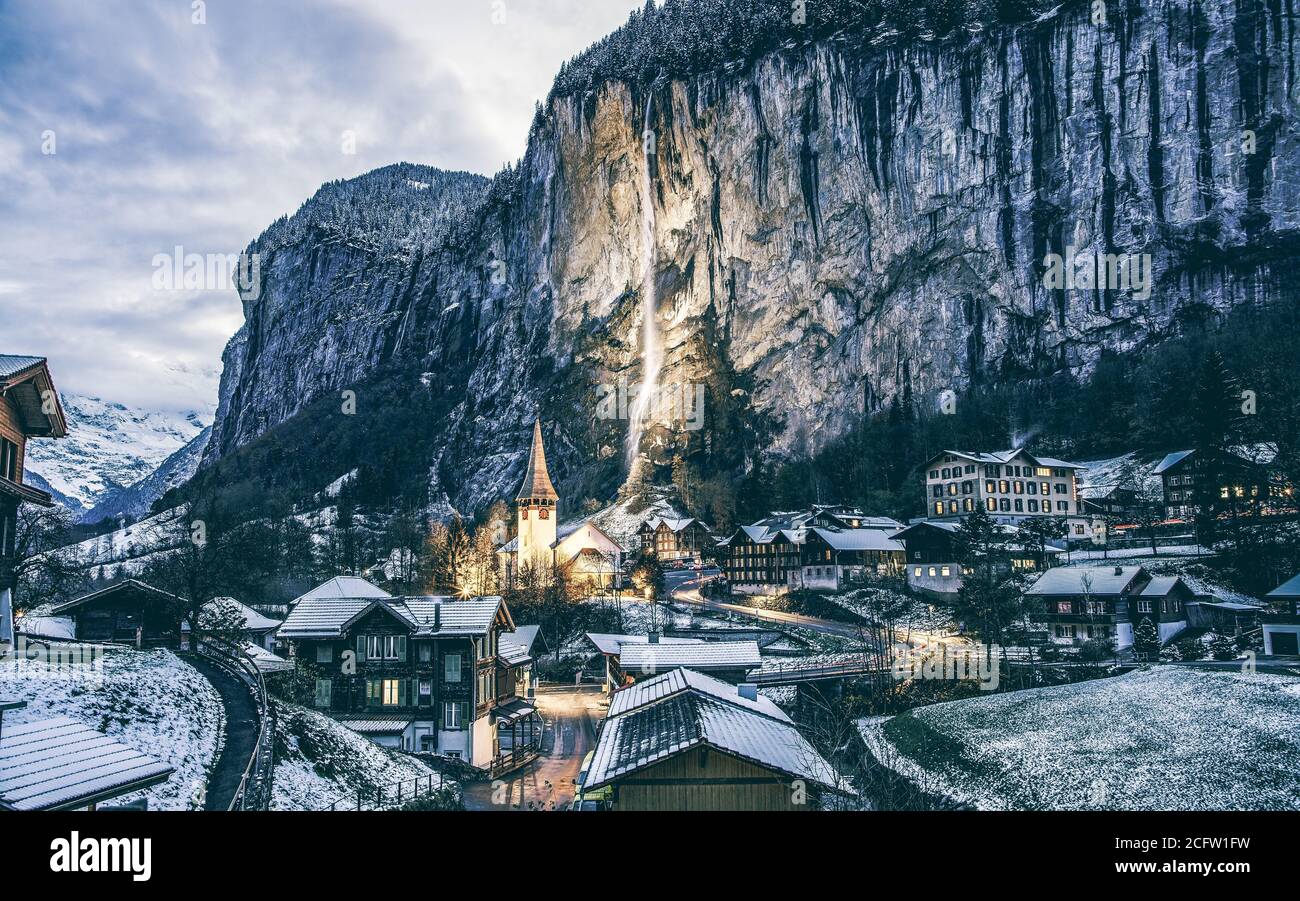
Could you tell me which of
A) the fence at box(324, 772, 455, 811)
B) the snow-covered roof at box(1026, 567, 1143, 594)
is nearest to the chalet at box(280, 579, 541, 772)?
the fence at box(324, 772, 455, 811)

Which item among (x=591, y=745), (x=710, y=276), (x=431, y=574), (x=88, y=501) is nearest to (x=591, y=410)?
(x=710, y=276)

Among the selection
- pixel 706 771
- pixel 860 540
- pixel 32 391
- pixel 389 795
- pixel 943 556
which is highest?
pixel 32 391

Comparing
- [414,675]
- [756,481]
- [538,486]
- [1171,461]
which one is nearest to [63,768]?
[414,675]

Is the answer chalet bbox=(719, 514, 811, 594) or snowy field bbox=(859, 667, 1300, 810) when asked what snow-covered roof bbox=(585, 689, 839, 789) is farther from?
chalet bbox=(719, 514, 811, 594)

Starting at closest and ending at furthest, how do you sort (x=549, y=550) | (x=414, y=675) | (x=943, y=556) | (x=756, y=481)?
(x=414, y=675) → (x=943, y=556) → (x=549, y=550) → (x=756, y=481)

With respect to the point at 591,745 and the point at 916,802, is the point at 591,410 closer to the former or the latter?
the point at 591,745

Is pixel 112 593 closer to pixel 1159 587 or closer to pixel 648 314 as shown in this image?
pixel 1159 587
